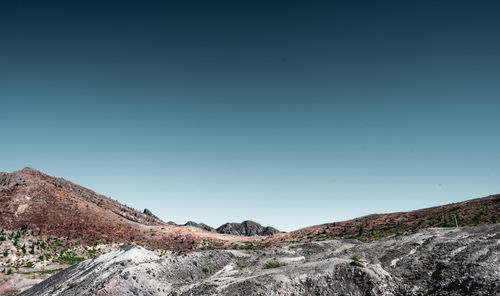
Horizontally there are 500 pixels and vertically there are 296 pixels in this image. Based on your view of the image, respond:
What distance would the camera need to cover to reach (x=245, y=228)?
13425cm

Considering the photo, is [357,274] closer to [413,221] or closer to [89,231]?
[413,221]

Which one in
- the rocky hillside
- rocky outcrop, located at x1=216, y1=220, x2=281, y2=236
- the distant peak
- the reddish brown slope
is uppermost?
the distant peak

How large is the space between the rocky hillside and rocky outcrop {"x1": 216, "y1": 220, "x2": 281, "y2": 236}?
115m

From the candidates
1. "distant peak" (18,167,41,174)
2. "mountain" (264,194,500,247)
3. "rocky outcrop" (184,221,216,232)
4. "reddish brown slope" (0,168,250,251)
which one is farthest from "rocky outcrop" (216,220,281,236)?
"mountain" (264,194,500,247)

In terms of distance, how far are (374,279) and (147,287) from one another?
12194 millimetres

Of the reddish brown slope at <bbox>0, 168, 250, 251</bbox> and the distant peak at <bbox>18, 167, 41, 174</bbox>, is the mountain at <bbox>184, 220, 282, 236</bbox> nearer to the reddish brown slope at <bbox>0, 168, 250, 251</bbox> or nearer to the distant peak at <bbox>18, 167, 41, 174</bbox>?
the distant peak at <bbox>18, 167, 41, 174</bbox>

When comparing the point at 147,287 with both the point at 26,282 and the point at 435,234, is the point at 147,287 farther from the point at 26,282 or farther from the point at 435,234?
the point at 26,282

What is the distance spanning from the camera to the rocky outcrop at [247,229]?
131 m

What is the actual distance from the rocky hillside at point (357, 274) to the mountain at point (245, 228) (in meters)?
114

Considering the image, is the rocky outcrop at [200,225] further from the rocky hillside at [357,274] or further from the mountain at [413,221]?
the rocky hillside at [357,274]

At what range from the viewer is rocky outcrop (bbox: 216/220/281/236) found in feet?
429

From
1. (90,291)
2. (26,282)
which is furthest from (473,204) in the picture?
(26,282)

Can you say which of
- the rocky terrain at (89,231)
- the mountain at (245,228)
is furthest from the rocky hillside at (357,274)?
the mountain at (245,228)

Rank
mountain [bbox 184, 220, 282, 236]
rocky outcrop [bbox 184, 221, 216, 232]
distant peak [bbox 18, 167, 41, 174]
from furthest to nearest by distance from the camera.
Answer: mountain [bbox 184, 220, 282, 236] < rocky outcrop [bbox 184, 221, 216, 232] < distant peak [bbox 18, 167, 41, 174]
